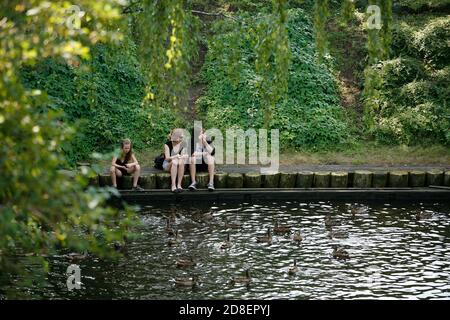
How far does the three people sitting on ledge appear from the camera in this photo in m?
14.5

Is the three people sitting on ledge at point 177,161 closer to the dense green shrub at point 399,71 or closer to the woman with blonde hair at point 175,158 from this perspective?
the woman with blonde hair at point 175,158

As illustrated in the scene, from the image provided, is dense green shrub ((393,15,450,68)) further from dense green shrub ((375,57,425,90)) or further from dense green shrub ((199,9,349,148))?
dense green shrub ((199,9,349,148))

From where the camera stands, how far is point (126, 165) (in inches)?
572

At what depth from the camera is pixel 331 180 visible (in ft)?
48.9

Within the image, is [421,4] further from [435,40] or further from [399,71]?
[399,71]

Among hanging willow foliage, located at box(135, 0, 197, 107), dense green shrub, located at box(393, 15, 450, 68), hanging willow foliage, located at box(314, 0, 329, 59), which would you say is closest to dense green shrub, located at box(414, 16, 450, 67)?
dense green shrub, located at box(393, 15, 450, 68)

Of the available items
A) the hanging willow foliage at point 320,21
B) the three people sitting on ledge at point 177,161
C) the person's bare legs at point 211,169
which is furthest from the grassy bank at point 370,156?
the hanging willow foliage at point 320,21

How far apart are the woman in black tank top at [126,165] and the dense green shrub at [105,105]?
6.02 ft

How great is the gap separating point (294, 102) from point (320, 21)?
966 centimetres

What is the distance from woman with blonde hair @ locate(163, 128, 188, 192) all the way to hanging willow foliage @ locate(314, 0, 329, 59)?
5927 mm

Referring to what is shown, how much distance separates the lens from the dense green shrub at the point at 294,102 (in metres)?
17.5

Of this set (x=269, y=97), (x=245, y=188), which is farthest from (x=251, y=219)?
(x=269, y=97)

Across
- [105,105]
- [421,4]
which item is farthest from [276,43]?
[421,4]

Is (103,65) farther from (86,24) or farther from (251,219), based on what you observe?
(86,24)
